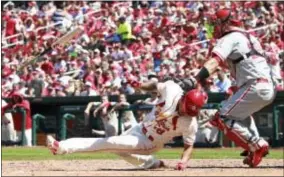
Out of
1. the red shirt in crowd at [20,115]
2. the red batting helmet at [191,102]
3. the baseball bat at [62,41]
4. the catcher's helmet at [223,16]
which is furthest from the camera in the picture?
the baseball bat at [62,41]

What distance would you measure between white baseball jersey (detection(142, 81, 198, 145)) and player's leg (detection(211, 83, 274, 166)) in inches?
19.3

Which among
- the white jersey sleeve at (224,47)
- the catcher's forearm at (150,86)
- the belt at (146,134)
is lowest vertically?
the belt at (146,134)

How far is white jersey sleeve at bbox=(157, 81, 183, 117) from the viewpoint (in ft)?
32.8

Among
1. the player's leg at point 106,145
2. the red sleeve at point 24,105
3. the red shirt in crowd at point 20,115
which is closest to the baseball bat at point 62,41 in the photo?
the red shirt in crowd at point 20,115

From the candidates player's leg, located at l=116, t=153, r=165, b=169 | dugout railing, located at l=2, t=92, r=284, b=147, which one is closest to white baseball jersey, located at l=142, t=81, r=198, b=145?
player's leg, located at l=116, t=153, r=165, b=169

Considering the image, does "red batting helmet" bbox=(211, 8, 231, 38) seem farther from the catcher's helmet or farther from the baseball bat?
the baseball bat

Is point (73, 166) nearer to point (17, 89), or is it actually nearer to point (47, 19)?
point (17, 89)

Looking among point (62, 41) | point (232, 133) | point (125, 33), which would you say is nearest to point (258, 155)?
point (232, 133)

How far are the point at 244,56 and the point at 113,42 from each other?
16.4 metres

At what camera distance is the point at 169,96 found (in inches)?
395

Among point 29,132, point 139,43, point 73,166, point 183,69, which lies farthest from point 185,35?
point 73,166

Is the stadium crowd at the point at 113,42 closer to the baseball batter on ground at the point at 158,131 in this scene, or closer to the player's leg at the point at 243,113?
the player's leg at the point at 243,113

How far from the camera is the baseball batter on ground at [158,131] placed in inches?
393

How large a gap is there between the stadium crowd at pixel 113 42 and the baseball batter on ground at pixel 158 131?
951 centimetres
